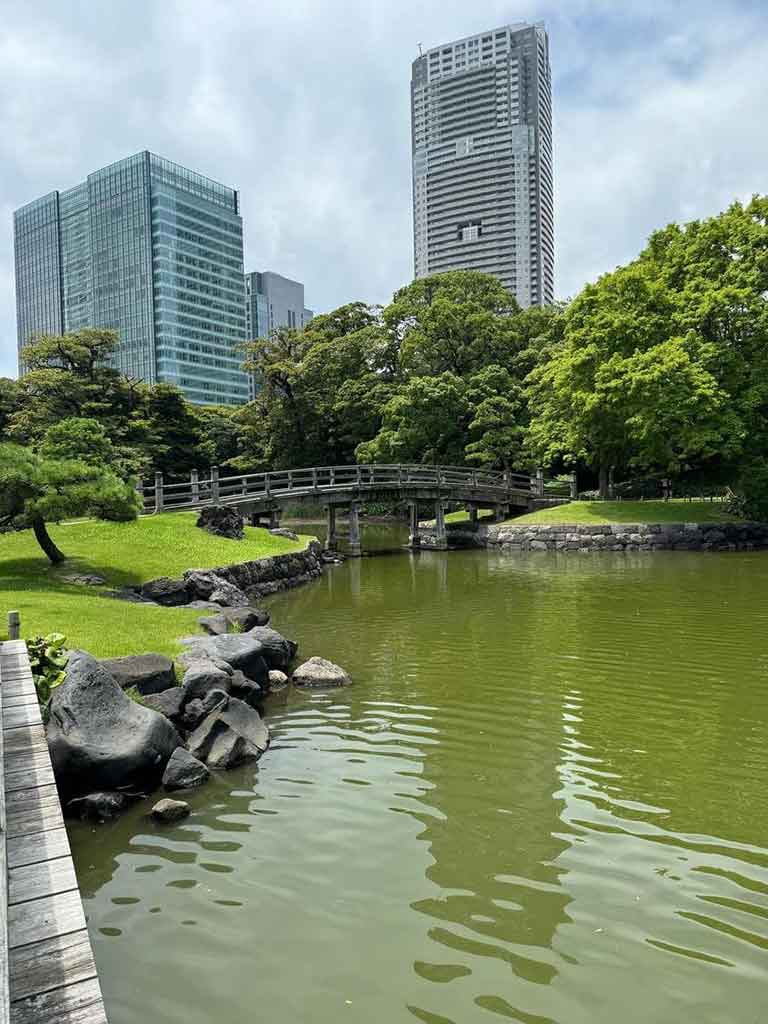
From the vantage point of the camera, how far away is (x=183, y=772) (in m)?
6.88

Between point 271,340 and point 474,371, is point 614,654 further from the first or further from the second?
point 271,340

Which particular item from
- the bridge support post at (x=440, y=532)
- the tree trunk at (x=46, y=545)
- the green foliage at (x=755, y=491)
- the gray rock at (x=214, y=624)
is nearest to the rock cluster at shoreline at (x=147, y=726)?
the gray rock at (x=214, y=624)

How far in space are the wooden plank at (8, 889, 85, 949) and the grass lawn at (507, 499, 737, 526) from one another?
3001cm

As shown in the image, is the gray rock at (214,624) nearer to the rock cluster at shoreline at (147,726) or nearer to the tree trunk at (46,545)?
the rock cluster at shoreline at (147,726)

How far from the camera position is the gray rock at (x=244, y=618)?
13.1 meters

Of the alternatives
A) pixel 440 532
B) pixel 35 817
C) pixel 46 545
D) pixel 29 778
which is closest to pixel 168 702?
pixel 29 778

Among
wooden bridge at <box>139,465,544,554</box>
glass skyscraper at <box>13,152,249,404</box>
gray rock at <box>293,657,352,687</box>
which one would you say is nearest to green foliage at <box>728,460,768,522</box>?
wooden bridge at <box>139,465,544,554</box>

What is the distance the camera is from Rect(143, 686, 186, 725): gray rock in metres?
8.06

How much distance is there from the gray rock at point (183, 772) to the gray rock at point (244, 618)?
587 centimetres

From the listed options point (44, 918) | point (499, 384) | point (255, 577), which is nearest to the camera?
point (44, 918)

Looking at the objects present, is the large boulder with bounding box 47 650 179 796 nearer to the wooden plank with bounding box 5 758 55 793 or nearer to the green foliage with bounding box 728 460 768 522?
the wooden plank with bounding box 5 758 55 793

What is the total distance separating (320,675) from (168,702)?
2.85m

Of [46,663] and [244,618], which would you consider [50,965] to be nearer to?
[46,663]

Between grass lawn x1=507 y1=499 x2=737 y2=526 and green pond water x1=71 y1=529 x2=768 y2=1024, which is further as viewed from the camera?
grass lawn x1=507 y1=499 x2=737 y2=526
